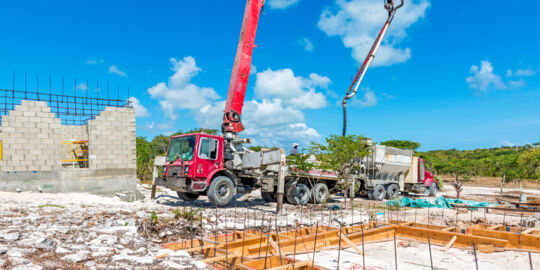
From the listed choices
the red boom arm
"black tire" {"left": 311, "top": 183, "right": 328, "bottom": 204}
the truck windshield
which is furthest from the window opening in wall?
"black tire" {"left": 311, "top": 183, "right": 328, "bottom": 204}

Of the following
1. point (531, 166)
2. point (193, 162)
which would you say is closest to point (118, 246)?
point (193, 162)

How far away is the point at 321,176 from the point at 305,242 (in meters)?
7.62

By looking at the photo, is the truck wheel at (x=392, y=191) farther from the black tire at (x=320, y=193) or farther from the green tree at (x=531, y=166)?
the green tree at (x=531, y=166)

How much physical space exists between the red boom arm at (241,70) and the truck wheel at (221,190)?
2.07 meters

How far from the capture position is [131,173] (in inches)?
556

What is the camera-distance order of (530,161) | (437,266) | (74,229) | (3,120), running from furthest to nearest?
1. (530,161)
2. (3,120)
3. (74,229)
4. (437,266)

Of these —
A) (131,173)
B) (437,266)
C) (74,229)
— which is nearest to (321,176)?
(131,173)

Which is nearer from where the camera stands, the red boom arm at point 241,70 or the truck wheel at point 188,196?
the truck wheel at point 188,196

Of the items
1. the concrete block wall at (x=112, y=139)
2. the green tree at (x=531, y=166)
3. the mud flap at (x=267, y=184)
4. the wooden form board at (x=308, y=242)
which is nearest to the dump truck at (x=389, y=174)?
the mud flap at (x=267, y=184)

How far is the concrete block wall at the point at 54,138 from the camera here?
12.2 metres

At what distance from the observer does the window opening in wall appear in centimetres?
1340

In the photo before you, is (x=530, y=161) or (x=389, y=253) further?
(x=530, y=161)

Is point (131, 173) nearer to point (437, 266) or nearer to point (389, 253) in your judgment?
point (389, 253)

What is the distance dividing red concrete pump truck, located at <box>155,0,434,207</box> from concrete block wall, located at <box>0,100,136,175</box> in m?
2.53
